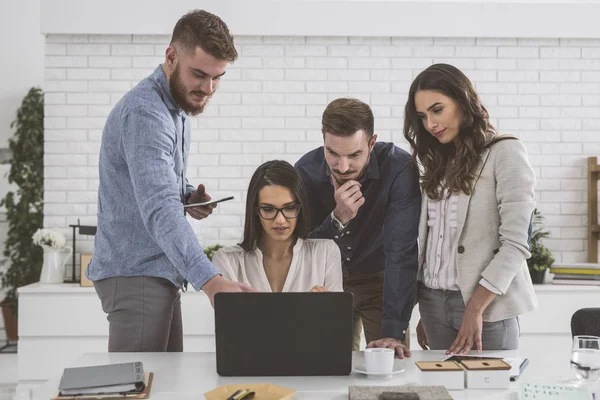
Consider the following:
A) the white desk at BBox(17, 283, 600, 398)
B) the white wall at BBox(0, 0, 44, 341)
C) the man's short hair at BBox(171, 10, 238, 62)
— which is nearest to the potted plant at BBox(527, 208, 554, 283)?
the white desk at BBox(17, 283, 600, 398)

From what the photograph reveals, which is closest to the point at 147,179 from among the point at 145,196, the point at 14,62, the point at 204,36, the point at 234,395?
the point at 145,196

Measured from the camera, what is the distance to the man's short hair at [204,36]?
190 cm

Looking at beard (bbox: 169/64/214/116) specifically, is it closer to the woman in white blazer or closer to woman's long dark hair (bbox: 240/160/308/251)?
woman's long dark hair (bbox: 240/160/308/251)

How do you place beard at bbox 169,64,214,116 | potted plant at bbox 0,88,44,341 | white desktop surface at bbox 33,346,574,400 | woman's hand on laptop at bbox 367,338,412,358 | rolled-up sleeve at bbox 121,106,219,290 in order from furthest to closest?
1. potted plant at bbox 0,88,44,341
2. beard at bbox 169,64,214,116
3. woman's hand on laptop at bbox 367,338,412,358
4. rolled-up sleeve at bbox 121,106,219,290
5. white desktop surface at bbox 33,346,574,400

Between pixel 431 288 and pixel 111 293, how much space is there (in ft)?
3.23

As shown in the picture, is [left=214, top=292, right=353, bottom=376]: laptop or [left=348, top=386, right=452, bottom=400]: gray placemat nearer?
[left=348, top=386, right=452, bottom=400]: gray placemat

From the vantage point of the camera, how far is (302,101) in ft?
14.2

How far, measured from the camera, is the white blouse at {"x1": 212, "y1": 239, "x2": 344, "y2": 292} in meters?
2.21

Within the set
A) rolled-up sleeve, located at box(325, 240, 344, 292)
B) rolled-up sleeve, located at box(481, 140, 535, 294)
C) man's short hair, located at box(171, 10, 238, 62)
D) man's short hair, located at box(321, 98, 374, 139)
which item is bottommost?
rolled-up sleeve, located at box(325, 240, 344, 292)

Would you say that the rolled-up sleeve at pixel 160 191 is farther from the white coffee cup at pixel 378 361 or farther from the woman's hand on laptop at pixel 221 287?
the white coffee cup at pixel 378 361

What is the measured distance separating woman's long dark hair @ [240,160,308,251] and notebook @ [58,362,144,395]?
2.51 feet

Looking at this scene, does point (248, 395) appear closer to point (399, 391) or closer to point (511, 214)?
point (399, 391)

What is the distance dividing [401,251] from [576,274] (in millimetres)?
2234

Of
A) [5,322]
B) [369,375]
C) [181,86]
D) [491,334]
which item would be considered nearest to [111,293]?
[181,86]
